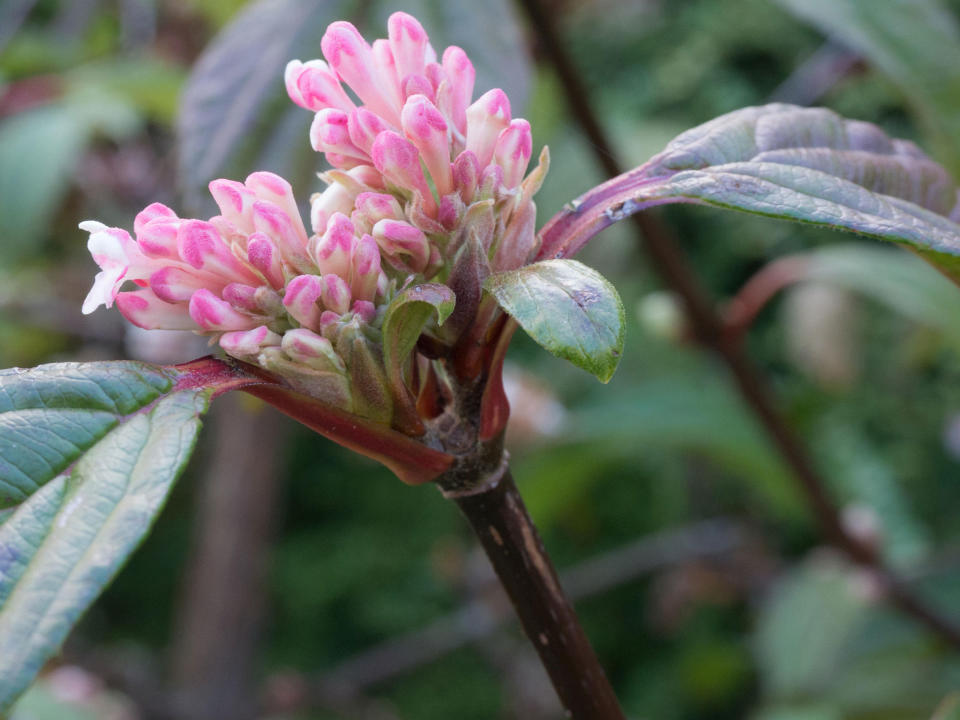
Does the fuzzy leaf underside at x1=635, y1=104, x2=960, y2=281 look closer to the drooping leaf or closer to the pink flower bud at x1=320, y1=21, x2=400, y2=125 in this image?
the pink flower bud at x1=320, y1=21, x2=400, y2=125

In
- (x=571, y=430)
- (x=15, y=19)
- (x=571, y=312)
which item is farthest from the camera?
(x=15, y=19)

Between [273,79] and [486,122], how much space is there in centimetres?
32

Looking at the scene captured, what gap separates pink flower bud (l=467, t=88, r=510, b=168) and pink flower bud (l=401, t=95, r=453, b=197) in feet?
0.03

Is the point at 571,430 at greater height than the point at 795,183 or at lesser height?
lesser

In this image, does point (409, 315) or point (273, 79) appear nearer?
point (409, 315)

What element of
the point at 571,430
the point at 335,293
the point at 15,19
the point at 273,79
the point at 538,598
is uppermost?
the point at 15,19

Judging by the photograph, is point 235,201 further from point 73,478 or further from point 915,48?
point 915,48

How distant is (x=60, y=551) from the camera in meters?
0.18

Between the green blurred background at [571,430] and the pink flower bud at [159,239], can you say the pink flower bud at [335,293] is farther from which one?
the green blurred background at [571,430]

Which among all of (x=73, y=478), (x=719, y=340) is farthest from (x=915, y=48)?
(x=73, y=478)

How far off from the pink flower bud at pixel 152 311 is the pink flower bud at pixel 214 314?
12 millimetres

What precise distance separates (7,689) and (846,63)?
754mm

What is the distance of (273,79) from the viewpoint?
0.54 metres

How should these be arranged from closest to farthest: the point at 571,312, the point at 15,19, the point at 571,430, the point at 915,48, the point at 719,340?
the point at 571,312 → the point at 915,48 → the point at 719,340 → the point at 571,430 → the point at 15,19
